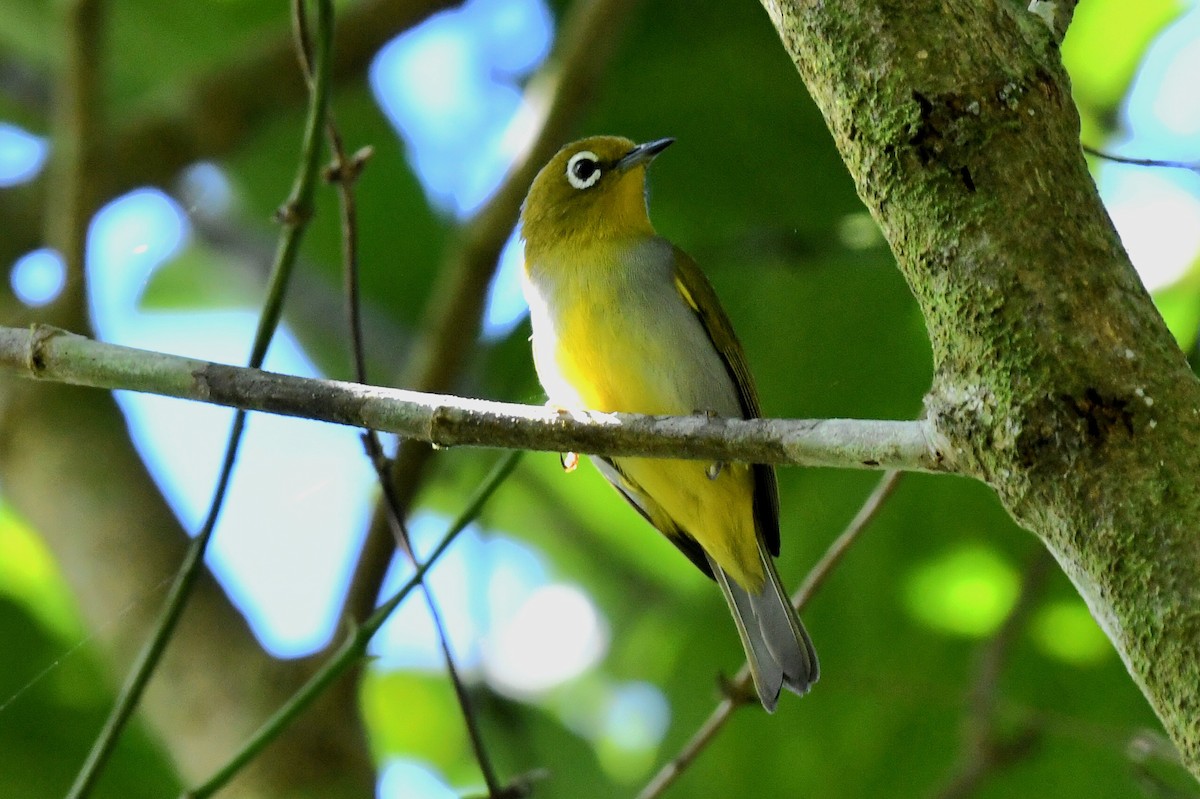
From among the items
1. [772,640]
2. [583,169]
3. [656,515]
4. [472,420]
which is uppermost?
[472,420]

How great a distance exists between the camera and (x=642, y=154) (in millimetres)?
4582

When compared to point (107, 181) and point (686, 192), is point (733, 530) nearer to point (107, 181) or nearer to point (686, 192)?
point (686, 192)

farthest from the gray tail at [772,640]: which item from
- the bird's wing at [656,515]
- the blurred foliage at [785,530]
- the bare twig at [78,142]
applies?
the bare twig at [78,142]

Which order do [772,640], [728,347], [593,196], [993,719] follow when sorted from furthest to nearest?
[593,196], [993,719], [728,347], [772,640]

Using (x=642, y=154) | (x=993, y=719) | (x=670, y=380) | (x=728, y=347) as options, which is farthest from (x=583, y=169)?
(x=993, y=719)

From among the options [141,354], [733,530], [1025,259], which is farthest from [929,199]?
[733,530]

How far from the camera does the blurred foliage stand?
15.2ft

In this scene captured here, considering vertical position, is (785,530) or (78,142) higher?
(78,142)

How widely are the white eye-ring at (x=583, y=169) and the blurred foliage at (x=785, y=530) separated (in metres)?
0.28

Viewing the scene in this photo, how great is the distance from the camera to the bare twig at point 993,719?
4.36m

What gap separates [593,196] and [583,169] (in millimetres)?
123

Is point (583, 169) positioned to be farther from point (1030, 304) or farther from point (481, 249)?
point (1030, 304)

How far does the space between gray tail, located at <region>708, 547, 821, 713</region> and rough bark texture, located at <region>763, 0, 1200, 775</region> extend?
1.91m

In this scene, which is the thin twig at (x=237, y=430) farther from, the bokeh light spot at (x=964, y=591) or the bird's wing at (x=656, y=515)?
the bokeh light spot at (x=964, y=591)
